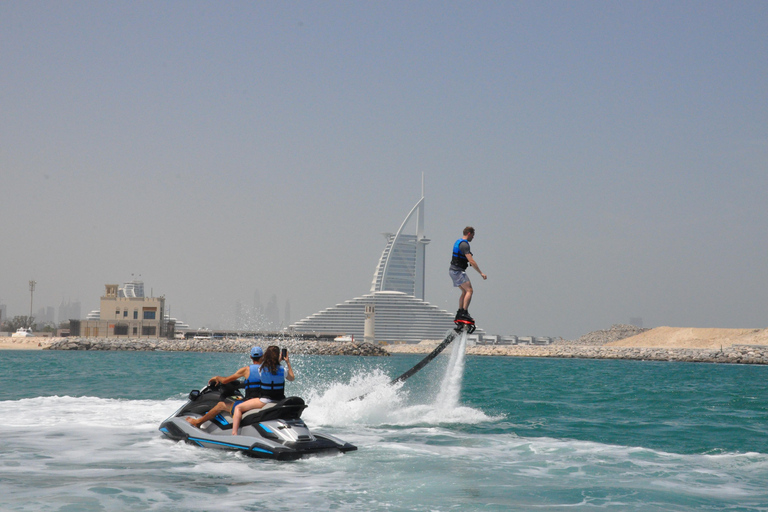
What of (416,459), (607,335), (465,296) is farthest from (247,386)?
(607,335)

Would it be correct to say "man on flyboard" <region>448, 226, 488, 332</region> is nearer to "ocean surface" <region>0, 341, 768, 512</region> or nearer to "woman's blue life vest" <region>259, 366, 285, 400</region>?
"ocean surface" <region>0, 341, 768, 512</region>

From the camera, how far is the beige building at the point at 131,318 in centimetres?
12238

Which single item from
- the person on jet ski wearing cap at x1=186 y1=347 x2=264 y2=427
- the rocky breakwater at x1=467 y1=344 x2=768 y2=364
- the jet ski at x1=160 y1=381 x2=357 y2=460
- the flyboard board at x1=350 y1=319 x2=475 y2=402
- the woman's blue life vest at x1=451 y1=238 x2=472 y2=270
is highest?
the woman's blue life vest at x1=451 y1=238 x2=472 y2=270

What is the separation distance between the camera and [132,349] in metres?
99.1

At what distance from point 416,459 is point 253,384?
9.81 ft

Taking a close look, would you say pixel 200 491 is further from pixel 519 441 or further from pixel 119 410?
pixel 119 410

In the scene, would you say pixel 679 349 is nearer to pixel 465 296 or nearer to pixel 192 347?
pixel 192 347

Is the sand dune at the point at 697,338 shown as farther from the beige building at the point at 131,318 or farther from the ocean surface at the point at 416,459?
the ocean surface at the point at 416,459

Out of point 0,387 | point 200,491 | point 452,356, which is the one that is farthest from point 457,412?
point 0,387

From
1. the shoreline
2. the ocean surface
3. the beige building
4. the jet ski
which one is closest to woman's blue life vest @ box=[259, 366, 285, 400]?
the jet ski

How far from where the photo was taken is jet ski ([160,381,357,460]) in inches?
434

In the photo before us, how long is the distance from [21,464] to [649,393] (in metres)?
21.9

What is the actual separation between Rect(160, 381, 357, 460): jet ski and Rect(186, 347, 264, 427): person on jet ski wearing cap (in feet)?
0.32

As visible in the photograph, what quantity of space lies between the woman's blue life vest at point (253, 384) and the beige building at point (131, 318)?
119 metres
